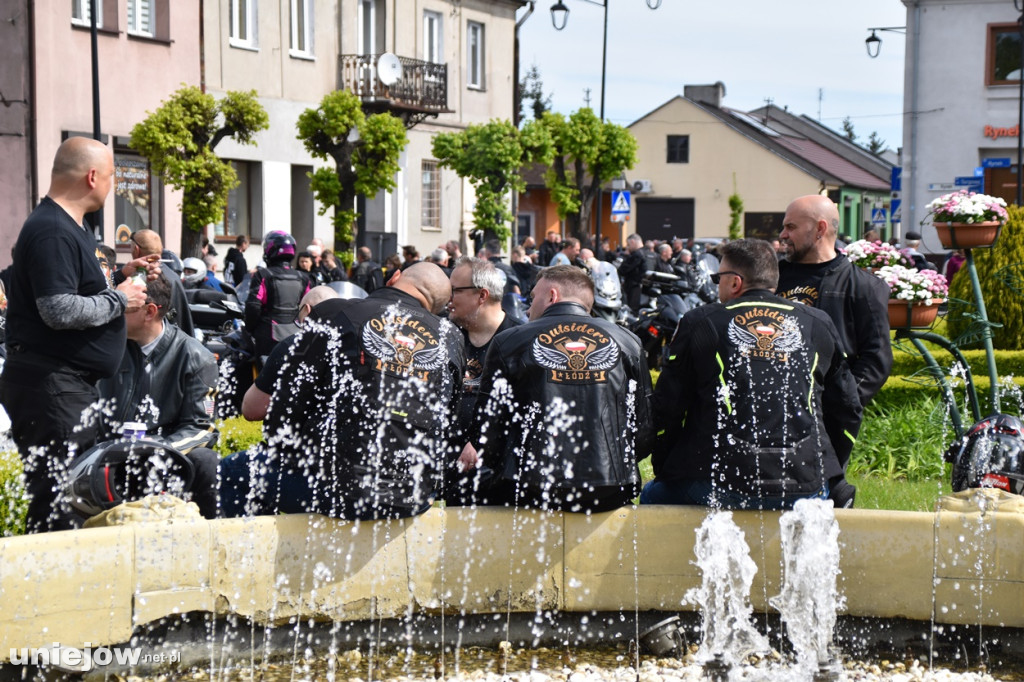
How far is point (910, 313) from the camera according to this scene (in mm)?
8781

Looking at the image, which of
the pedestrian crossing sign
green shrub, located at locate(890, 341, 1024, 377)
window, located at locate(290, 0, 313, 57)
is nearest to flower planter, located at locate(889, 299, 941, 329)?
green shrub, located at locate(890, 341, 1024, 377)

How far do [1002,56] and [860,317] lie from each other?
39.9m

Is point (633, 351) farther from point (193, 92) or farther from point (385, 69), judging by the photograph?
point (385, 69)

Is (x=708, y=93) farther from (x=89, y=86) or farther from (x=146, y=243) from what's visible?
(x=146, y=243)

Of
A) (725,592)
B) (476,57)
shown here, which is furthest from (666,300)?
(476,57)

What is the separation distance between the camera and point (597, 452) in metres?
5.52

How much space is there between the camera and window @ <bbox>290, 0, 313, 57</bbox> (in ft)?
104

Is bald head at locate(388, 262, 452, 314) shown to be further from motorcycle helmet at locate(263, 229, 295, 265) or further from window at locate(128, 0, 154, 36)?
window at locate(128, 0, 154, 36)

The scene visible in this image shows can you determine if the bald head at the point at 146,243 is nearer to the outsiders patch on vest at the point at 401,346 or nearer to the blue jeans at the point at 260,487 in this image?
the blue jeans at the point at 260,487

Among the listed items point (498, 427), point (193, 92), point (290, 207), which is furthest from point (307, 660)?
point (290, 207)

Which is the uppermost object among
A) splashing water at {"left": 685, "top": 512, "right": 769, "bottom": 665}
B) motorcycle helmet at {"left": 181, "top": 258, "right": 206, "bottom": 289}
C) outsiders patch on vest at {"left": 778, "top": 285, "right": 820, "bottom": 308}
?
outsiders patch on vest at {"left": 778, "top": 285, "right": 820, "bottom": 308}

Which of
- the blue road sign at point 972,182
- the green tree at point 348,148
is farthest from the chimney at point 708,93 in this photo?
the green tree at point 348,148

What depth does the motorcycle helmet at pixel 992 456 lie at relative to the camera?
6.05m

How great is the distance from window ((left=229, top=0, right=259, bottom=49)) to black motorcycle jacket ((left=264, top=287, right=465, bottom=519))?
25.1 m
